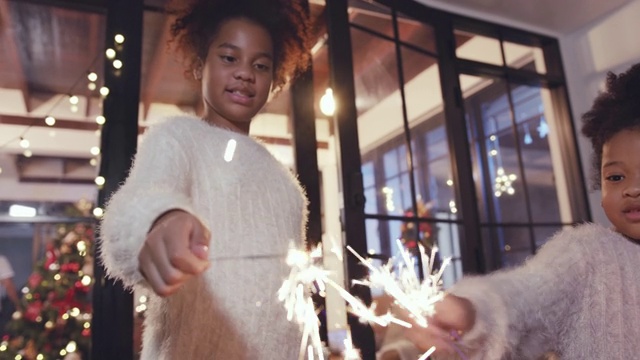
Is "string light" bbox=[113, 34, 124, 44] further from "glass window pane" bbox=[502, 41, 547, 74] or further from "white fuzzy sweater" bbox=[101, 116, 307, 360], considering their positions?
"glass window pane" bbox=[502, 41, 547, 74]

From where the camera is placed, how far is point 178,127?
2.20 feet

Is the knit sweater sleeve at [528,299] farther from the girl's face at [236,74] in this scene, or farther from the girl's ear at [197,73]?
the girl's ear at [197,73]

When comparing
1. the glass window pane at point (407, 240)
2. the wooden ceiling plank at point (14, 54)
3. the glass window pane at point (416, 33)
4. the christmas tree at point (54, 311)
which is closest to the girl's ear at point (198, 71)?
the glass window pane at point (407, 240)

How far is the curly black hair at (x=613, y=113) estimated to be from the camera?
0.89 metres

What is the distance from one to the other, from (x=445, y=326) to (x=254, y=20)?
0.58 meters

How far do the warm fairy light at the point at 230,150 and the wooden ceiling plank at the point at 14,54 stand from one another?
167cm

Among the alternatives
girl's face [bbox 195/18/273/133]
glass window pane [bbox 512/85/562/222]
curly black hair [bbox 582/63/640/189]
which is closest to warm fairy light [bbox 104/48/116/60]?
girl's face [bbox 195/18/273/133]

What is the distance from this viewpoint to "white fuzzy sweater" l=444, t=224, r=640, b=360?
679 mm

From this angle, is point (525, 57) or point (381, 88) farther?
point (525, 57)

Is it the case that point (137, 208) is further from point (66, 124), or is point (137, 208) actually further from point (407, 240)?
point (66, 124)

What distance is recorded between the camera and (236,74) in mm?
773

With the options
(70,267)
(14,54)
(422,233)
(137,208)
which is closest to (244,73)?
(137,208)

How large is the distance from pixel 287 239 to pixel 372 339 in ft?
3.61

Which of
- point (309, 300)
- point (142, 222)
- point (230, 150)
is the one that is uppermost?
point (230, 150)
